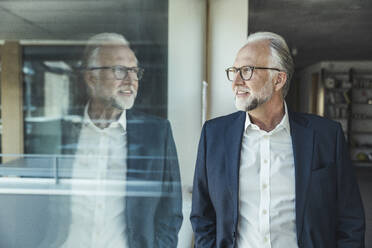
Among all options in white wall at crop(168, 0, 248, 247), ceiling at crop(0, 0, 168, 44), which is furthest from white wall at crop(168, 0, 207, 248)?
ceiling at crop(0, 0, 168, 44)

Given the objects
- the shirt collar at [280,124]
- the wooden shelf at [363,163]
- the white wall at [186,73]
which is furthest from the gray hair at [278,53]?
the wooden shelf at [363,163]

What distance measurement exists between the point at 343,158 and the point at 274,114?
1.19 ft

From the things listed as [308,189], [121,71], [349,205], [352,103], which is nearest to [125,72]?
[121,71]

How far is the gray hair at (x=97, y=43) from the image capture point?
2.13 metres

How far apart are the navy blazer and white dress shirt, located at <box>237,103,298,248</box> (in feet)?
0.13

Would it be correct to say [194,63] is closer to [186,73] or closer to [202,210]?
[186,73]

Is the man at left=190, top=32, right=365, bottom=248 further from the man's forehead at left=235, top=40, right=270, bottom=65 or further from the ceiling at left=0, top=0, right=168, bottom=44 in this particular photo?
the ceiling at left=0, top=0, right=168, bottom=44

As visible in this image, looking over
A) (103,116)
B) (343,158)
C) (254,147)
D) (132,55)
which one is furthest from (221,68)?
(343,158)

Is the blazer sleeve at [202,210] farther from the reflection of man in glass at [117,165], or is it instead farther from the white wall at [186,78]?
the white wall at [186,78]

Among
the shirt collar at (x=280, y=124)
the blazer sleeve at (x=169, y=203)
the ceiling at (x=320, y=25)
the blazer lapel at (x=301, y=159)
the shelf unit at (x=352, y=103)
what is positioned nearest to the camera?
the blazer lapel at (x=301, y=159)

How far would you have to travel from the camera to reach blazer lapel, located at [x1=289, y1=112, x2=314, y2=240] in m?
1.45

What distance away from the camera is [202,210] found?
1596 millimetres

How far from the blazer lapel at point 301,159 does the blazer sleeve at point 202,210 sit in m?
0.39

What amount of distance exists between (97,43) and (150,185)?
1.00 metres
